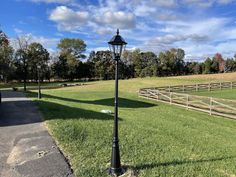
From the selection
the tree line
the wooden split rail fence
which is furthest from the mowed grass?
the tree line

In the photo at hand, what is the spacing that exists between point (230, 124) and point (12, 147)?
10.5 meters

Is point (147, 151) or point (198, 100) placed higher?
point (147, 151)

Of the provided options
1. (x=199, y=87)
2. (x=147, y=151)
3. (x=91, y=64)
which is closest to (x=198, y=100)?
(x=147, y=151)

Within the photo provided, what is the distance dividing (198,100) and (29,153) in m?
17.0

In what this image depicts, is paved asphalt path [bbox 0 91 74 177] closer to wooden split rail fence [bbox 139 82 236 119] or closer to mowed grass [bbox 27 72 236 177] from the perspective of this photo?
mowed grass [bbox 27 72 236 177]

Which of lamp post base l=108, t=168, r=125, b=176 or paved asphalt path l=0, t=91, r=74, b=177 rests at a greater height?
lamp post base l=108, t=168, r=125, b=176

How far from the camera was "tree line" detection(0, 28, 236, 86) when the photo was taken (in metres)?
73.6

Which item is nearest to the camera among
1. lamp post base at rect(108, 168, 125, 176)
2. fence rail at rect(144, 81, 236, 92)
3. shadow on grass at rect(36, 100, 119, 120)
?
lamp post base at rect(108, 168, 125, 176)

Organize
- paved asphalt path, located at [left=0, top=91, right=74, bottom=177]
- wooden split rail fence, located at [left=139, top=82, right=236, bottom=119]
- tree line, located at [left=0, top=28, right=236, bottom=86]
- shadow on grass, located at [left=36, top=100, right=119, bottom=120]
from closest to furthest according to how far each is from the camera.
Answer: paved asphalt path, located at [left=0, top=91, right=74, bottom=177] → shadow on grass, located at [left=36, top=100, right=119, bottom=120] → wooden split rail fence, located at [left=139, top=82, right=236, bottom=119] → tree line, located at [left=0, top=28, right=236, bottom=86]

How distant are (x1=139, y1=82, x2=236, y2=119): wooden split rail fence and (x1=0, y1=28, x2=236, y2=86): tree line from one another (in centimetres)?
4123

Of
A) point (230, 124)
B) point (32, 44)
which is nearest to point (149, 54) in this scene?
point (32, 44)

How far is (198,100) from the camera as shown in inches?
848

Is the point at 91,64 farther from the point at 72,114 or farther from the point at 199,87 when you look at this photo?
the point at 72,114

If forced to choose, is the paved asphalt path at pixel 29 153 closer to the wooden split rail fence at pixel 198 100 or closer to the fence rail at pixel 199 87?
the wooden split rail fence at pixel 198 100
